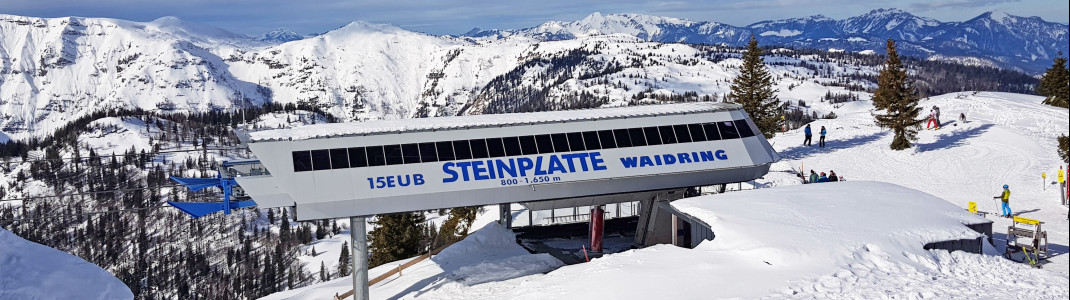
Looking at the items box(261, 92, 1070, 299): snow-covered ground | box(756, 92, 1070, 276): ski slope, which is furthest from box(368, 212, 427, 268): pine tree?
box(756, 92, 1070, 276): ski slope

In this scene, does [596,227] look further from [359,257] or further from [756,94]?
[756,94]

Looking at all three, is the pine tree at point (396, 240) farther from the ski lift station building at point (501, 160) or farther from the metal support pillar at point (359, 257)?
the metal support pillar at point (359, 257)

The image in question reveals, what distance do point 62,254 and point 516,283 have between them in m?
15.7

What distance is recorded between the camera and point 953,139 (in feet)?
185

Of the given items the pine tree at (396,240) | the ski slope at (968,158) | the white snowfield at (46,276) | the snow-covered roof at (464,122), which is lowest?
the pine tree at (396,240)

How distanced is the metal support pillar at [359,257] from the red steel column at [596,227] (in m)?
10.4

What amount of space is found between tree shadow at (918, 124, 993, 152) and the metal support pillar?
41.6m

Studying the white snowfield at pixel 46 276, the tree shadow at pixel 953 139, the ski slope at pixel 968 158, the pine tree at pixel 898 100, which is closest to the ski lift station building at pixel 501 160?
the white snowfield at pixel 46 276

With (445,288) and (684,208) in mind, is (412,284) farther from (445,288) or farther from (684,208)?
(684,208)

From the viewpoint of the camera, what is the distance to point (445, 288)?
31.5 meters

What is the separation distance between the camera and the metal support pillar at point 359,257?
30062mm

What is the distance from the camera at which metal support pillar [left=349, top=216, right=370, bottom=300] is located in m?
30.1

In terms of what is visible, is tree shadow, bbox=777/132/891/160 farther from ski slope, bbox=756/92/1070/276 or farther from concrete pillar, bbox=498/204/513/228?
concrete pillar, bbox=498/204/513/228

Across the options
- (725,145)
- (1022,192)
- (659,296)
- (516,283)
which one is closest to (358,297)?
(516,283)
